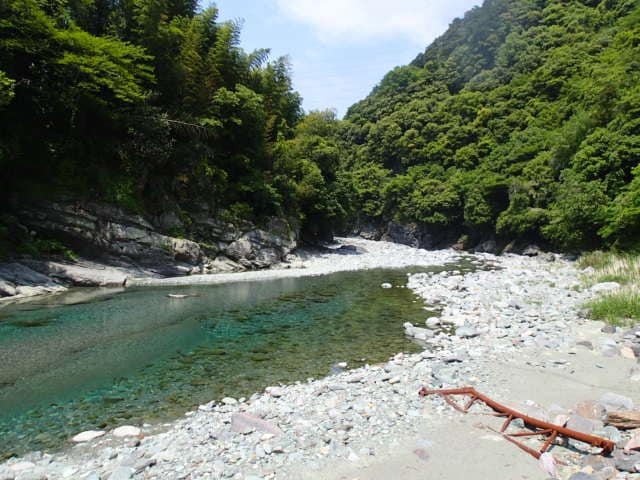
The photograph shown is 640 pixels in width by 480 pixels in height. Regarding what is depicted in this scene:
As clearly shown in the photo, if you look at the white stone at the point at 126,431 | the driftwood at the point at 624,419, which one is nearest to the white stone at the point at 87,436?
the white stone at the point at 126,431

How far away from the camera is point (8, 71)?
1642cm

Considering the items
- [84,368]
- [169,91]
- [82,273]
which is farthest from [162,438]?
[169,91]

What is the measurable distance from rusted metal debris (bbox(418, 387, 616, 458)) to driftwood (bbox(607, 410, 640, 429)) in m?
0.56

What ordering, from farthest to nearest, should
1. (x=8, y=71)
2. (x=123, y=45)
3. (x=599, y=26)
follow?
(x=599, y=26) < (x=123, y=45) < (x=8, y=71)

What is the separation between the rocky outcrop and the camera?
16109mm

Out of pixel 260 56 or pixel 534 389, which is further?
pixel 260 56

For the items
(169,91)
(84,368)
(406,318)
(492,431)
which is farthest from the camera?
(169,91)

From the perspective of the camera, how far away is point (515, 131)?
158ft

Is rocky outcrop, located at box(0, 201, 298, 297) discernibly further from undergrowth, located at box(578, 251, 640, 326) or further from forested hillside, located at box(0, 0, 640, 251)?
undergrowth, located at box(578, 251, 640, 326)

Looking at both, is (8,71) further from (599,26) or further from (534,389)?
(599,26)

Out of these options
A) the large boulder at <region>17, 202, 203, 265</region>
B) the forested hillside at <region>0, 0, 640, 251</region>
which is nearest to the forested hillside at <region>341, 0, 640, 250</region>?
the forested hillside at <region>0, 0, 640, 251</region>

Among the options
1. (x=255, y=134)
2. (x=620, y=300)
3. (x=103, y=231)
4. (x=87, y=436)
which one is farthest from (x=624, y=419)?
(x=255, y=134)

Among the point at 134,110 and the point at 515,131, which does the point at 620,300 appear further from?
the point at 515,131

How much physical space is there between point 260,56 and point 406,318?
92.9 ft
